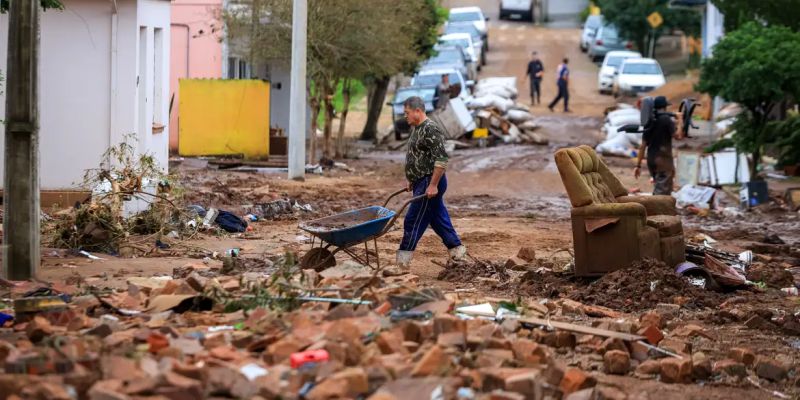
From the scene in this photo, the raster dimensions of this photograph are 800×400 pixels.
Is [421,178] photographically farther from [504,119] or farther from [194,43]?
[504,119]

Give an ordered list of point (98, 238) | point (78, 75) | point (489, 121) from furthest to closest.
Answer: point (489, 121)
point (78, 75)
point (98, 238)

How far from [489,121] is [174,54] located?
9.08 m

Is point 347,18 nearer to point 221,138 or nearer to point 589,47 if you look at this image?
point 221,138

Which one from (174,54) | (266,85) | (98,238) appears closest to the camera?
(98,238)

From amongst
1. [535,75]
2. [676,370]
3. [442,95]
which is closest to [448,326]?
[676,370]

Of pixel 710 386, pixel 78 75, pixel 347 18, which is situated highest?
pixel 347 18

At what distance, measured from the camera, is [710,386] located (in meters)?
8.06

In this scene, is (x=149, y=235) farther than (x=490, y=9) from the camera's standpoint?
No

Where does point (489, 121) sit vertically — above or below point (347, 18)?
below

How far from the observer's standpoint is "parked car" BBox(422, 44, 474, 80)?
41312 millimetres

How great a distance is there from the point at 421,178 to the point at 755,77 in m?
11.6

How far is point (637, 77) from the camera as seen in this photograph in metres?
42.5

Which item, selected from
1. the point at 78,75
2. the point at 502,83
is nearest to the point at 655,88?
the point at 502,83

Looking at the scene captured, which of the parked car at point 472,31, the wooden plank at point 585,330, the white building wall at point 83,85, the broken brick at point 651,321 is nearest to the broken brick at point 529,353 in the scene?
the wooden plank at point 585,330
